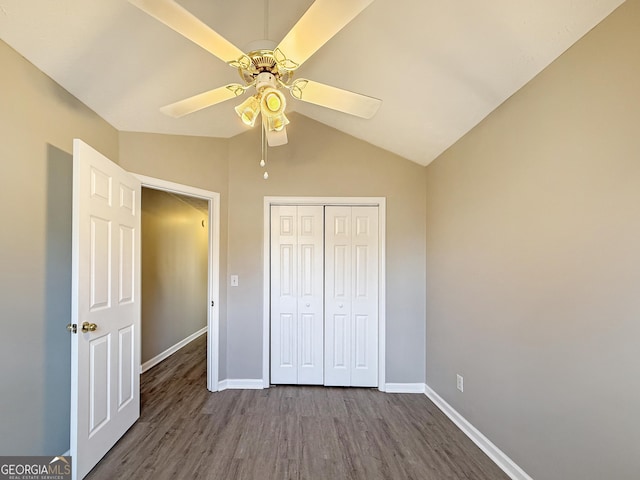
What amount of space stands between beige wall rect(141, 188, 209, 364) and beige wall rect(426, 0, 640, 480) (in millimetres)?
3571

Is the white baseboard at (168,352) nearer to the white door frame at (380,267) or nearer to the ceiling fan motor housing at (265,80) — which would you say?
the white door frame at (380,267)

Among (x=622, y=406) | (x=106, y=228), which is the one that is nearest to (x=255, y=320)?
(x=106, y=228)

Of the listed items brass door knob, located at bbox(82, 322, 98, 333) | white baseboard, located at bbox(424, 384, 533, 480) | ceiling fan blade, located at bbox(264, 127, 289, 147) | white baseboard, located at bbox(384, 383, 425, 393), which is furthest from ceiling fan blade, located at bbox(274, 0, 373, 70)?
white baseboard, located at bbox(384, 383, 425, 393)

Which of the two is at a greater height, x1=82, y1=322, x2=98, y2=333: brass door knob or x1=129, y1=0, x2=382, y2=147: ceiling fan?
x1=129, y1=0, x2=382, y2=147: ceiling fan

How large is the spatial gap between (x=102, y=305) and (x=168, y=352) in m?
2.58

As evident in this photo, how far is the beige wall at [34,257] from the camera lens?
1.65 meters

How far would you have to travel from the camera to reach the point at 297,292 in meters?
3.35

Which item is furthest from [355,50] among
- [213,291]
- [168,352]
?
[168,352]

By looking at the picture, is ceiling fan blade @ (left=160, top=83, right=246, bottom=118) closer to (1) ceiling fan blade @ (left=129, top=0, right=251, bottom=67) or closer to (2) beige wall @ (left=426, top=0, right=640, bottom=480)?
(1) ceiling fan blade @ (left=129, top=0, right=251, bottom=67)

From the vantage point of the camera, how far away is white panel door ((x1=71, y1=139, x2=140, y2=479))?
1836 millimetres

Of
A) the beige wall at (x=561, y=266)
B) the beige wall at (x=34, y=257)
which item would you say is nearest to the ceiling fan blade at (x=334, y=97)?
the beige wall at (x=561, y=266)

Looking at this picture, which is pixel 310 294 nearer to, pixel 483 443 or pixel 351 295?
pixel 351 295

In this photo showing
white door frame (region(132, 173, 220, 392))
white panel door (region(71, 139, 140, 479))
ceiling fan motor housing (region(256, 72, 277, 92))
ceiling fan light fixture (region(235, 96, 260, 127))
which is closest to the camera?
ceiling fan motor housing (region(256, 72, 277, 92))

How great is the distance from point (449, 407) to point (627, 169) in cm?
225
